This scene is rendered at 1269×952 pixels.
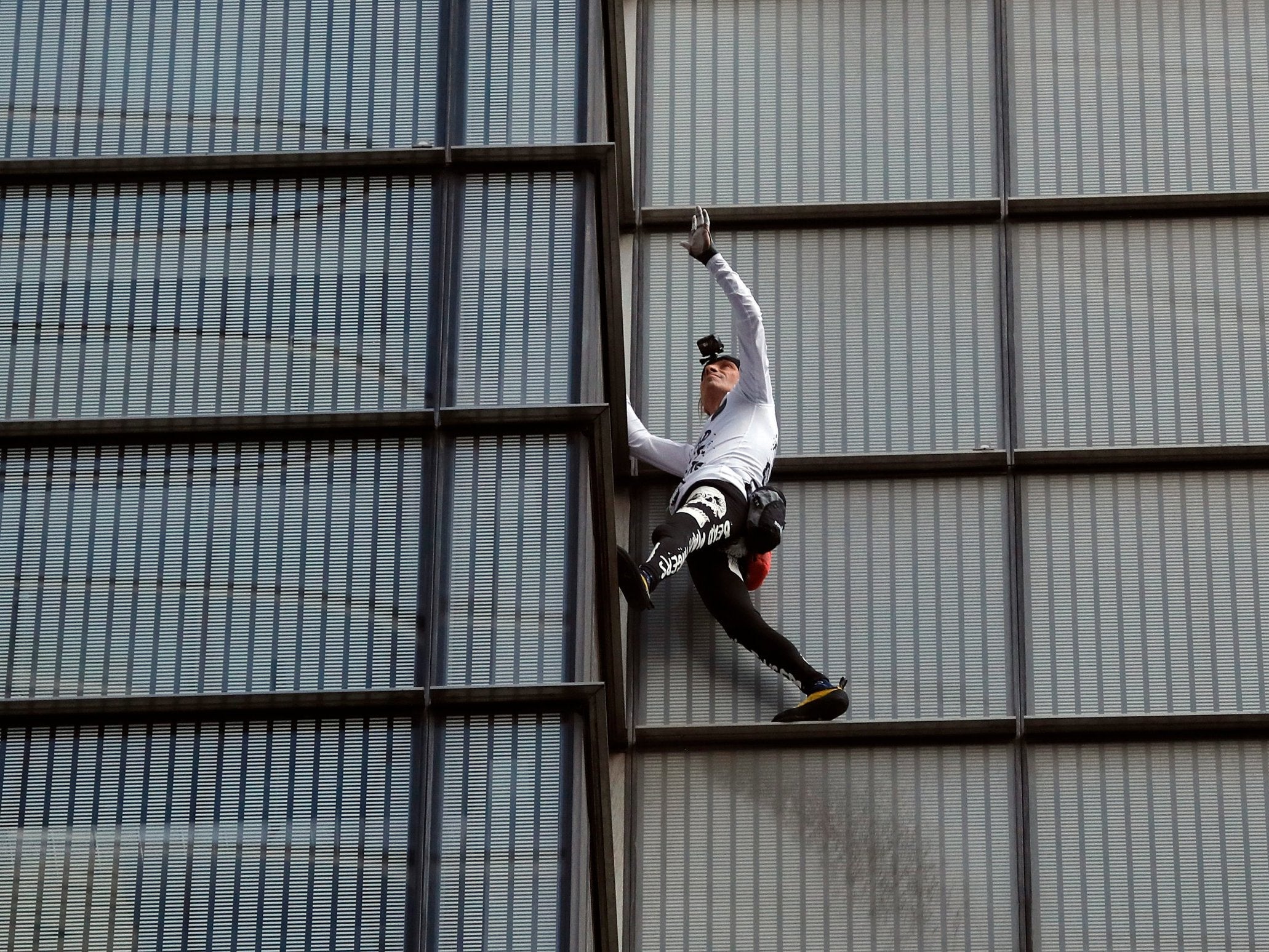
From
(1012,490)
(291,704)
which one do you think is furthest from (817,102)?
(291,704)

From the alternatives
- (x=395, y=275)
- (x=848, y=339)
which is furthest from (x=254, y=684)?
(x=848, y=339)

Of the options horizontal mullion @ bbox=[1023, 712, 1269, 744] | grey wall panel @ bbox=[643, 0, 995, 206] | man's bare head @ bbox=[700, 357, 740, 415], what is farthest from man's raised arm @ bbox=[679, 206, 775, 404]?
horizontal mullion @ bbox=[1023, 712, 1269, 744]

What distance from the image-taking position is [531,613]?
1580 cm

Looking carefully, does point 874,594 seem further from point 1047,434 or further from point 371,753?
point 371,753

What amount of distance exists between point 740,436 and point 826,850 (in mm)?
2580

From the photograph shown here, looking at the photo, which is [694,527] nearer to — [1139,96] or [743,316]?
[743,316]

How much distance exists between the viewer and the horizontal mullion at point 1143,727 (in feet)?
57.8

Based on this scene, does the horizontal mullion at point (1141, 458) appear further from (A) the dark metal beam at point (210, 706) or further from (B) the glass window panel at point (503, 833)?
(A) the dark metal beam at point (210, 706)

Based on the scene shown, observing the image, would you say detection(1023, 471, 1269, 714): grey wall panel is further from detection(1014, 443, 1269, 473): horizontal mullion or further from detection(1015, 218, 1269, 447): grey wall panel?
detection(1015, 218, 1269, 447): grey wall panel

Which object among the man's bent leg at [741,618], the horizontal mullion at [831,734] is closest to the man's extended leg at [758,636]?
the man's bent leg at [741,618]

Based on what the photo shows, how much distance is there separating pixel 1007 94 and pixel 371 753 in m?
7.06

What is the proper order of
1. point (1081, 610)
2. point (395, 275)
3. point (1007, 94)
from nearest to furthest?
point (395, 275)
point (1081, 610)
point (1007, 94)

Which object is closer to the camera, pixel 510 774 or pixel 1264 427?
pixel 510 774

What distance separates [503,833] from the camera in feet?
50.2
